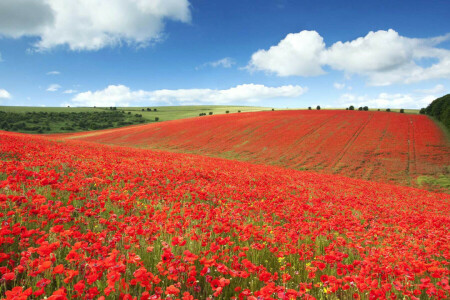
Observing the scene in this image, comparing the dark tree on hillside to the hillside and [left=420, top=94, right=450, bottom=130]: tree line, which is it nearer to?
[left=420, top=94, right=450, bottom=130]: tree line

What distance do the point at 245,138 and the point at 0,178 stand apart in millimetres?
40976

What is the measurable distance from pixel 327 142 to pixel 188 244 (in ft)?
134

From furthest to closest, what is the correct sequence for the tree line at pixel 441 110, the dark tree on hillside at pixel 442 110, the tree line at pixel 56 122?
the tree line at pixel 56 122, the tree line at pixel 441 110, the dark tree on hillside at pixel 442 110

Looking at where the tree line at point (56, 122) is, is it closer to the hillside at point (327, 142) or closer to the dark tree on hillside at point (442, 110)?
the hillside at point (327, 142)

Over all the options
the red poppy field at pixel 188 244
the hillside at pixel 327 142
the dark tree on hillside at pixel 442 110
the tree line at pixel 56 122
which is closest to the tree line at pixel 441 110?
the dark tree on hillside at pixel 442 110

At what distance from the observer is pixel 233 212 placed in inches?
261

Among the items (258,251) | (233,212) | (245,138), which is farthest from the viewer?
(245,138)

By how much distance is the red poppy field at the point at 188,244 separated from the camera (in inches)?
117

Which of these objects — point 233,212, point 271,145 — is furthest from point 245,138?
point 233,212

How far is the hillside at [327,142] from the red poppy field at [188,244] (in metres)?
20.0

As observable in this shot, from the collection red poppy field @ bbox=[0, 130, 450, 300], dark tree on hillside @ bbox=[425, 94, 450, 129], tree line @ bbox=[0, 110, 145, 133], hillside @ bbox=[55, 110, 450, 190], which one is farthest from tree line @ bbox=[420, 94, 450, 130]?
tree line @ bbox=[0, 110, 145, 133]

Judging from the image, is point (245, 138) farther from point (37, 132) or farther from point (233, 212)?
point (37, 132)

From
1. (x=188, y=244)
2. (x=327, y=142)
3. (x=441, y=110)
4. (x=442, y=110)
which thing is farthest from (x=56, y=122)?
(x=441, y=110)

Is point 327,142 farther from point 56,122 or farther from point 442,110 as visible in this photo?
point 56,122
